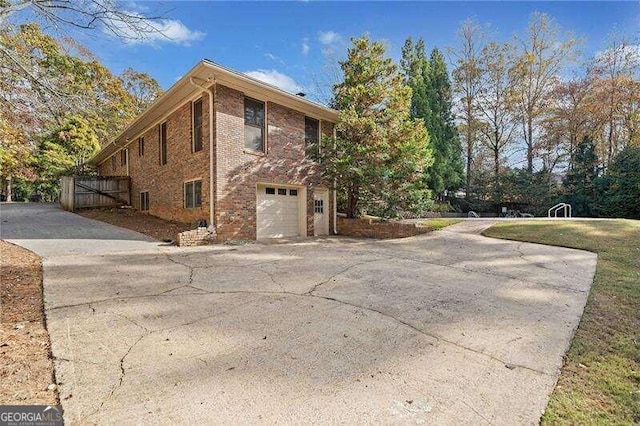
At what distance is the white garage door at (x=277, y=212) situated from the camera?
34.6ft

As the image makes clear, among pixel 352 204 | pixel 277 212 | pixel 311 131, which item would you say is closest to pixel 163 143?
pixel 277 212

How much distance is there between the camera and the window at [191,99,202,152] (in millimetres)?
10141

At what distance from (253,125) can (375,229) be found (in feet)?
18.5

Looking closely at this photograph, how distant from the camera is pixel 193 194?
34.3 feet

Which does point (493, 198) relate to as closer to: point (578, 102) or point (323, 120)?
point (578, 102)

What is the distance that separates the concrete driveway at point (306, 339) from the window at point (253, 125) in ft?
16.4

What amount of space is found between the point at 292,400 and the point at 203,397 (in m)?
0.60

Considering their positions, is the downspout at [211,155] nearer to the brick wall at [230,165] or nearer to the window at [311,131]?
the brick wall at [230,165]

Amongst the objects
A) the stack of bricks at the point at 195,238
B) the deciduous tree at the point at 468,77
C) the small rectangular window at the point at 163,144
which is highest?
the deciduous tree at the point at 468,77

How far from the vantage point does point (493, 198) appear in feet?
76.4

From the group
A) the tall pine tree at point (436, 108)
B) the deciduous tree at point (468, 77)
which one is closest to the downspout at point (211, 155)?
the tall pine tree at point (436, 108)

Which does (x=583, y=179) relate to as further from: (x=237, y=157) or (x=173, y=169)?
(x=173, y=169)

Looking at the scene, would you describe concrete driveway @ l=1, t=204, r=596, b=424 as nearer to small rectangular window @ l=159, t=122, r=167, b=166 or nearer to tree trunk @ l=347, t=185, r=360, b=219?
tree trunk @ l=347, t=185, r=360, b=219

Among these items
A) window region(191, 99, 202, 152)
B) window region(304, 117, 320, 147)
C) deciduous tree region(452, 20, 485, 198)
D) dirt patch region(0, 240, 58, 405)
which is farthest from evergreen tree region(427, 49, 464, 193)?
dirt patch region(0, 240, 58, 405)
